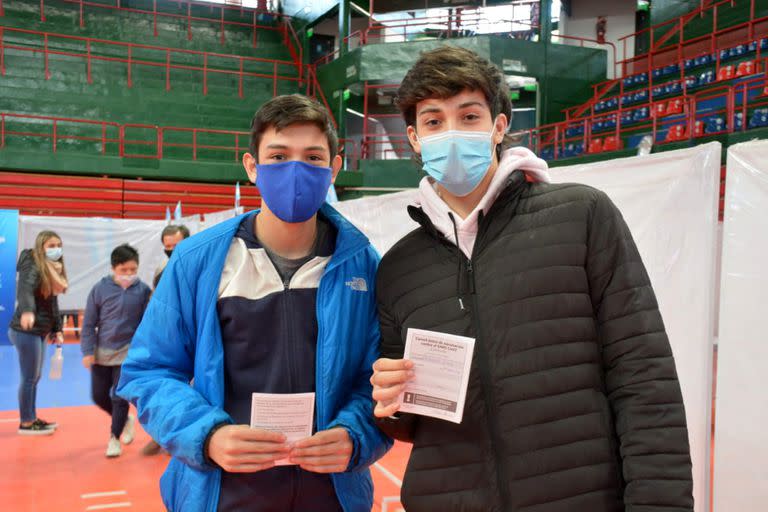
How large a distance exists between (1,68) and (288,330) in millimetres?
17960

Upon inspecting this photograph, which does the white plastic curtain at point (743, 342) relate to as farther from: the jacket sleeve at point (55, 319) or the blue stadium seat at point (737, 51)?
the blue stadium seat at point (737, 51)

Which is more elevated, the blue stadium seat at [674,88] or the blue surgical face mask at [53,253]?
the blue stadium seat at [674,88]

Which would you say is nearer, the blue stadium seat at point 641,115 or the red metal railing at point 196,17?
the blue stadium seat at point 641,115

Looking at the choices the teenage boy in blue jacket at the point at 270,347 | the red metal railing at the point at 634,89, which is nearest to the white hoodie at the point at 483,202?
the teenage boy in blue jacket at the point at 270,347

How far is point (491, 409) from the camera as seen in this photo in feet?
4.95

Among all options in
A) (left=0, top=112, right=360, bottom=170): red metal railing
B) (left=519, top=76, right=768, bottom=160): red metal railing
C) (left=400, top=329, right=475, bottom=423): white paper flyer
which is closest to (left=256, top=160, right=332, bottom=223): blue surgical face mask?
(left=400, top=329, right=475, bottom=423): white paper flyer

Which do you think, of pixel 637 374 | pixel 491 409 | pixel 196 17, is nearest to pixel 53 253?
pixel 491 409

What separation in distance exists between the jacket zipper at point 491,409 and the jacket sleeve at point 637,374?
0.84ft

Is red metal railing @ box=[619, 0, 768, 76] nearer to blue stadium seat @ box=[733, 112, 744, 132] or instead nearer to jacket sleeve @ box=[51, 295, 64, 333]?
blue stadium seat @ box=[733, 112, 744, 132]

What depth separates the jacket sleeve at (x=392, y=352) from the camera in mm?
1719

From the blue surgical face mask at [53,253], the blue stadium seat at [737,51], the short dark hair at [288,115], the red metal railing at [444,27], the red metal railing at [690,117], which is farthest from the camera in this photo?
the red metal railing at [444,27]

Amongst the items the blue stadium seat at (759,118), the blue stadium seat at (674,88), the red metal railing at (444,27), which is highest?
the red metal railing at (444,27)

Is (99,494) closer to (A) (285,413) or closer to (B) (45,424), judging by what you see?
(B) (45,424)

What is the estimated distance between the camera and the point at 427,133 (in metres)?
1.75
